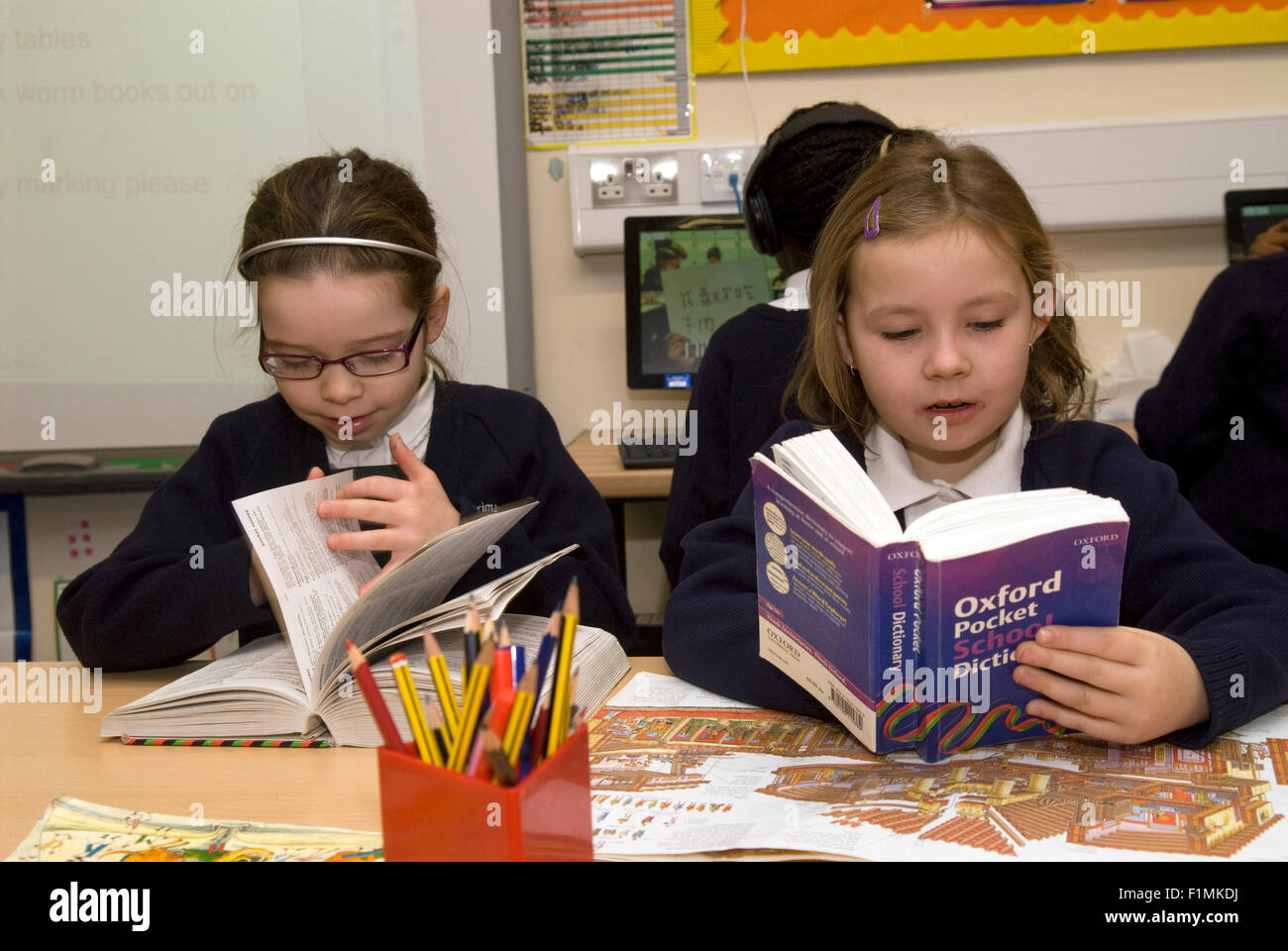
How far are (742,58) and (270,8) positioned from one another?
0.98 meters

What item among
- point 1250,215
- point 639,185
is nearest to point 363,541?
point 639,185

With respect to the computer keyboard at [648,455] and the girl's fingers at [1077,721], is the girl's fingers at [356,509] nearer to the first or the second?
the girl's fingers at [1077,721]

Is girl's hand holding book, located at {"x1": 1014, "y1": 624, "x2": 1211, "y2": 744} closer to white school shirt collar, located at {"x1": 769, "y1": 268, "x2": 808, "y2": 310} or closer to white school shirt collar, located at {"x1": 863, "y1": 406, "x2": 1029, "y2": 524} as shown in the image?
white school shirt collar, located at {"x1": 863, "y1": 406, "x2": 1029, "y2": 524}

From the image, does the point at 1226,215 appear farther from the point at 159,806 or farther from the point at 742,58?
the point at 159,806

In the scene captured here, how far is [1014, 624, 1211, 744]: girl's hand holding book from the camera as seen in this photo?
742mm

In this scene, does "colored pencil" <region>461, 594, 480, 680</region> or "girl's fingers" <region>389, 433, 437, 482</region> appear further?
"girl's fingers" <region>389, 433, 437, 482</region>

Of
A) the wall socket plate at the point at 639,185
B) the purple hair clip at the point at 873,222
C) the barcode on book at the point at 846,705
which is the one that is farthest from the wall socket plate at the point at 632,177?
the barcode on book at the point at 846,705

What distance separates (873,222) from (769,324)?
65 cm

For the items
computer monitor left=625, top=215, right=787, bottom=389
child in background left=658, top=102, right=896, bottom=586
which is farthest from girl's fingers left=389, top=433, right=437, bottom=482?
computer monitor left=625, top=215, right=787, bottom=389

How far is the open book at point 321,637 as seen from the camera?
873mm

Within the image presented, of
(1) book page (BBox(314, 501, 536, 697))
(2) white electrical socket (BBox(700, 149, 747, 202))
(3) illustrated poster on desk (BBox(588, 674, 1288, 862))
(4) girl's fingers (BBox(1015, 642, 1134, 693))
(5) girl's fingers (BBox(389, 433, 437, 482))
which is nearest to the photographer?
(3) illustrated poster on desk (BBox(588, 674, 1288, 862))

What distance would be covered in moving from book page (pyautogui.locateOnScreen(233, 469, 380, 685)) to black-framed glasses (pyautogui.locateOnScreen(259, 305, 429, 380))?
7.3 inches

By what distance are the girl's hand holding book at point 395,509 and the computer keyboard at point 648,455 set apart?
36.5 inches
